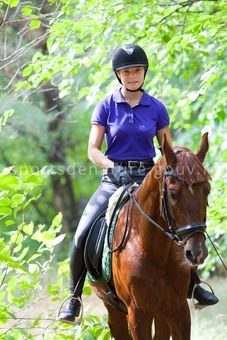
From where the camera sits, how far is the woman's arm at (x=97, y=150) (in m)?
5.83

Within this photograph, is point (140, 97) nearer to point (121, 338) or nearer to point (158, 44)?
point (121, 338)

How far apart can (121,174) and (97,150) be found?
28cm

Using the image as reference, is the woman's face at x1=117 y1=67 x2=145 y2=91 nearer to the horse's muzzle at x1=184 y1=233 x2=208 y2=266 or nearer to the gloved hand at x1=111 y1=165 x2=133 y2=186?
the gloved hand at x1=111 y1=165 x2=133 y2=186

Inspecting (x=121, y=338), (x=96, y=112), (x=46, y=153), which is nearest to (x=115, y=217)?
(x=96, y=112)

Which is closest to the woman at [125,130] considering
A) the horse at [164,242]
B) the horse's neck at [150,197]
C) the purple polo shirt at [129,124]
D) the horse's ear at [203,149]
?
the purple polo shirt at [129,124]

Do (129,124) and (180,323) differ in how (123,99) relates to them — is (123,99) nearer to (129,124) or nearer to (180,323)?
(129,124)

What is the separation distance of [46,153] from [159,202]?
14689 millimetres

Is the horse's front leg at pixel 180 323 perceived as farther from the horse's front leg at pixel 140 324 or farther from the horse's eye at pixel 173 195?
the horse's eye at pixel 173 195

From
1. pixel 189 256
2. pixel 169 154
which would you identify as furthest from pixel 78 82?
pixel 189 256

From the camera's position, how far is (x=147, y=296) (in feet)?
17.5

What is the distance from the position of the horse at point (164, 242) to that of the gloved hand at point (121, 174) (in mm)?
238

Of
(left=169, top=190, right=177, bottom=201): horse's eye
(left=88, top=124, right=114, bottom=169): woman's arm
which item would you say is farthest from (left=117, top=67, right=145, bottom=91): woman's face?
(left=169, top=190, right=177, bottom=201): horse's eye

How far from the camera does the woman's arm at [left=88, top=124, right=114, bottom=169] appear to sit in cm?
583

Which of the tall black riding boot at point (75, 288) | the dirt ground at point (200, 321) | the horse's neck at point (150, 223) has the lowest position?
the dirt ground at point (200, 321)
